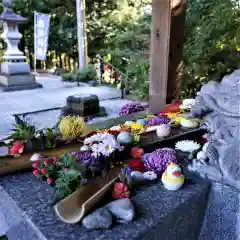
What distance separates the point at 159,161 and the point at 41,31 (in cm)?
751

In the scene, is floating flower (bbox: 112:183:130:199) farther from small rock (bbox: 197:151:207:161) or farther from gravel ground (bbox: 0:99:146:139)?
gravel ground (bbox: 0:99:146:139)

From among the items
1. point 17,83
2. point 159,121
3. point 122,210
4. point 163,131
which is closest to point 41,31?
point 17,83

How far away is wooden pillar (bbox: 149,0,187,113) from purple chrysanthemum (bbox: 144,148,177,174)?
1251 mm

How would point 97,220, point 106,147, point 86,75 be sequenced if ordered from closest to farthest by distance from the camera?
1. point 97,220
2. point 106,147
3. point 86,75

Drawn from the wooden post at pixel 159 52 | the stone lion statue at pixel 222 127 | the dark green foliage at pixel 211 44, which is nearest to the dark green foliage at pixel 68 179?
the stone lion statue at pixel 222 127

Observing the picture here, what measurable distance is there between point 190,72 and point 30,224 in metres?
3.35

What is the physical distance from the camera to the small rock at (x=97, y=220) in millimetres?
878

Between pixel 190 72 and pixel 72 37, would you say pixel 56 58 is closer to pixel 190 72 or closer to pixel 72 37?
pixel 72 37

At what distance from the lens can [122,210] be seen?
3.06 feet

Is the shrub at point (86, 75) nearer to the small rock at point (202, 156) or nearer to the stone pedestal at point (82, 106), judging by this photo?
the stone pedestal at point (82, 106)

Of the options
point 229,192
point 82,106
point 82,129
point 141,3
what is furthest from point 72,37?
point 229,192

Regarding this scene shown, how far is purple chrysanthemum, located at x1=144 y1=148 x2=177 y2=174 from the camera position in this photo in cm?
122

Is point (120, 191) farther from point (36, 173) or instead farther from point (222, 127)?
point (222, 127)

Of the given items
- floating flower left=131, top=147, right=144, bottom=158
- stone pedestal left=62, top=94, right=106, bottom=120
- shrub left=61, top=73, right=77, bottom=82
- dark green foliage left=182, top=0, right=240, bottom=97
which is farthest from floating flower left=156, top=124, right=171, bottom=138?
shrub left=61, top=73, right=77, bottom=82
